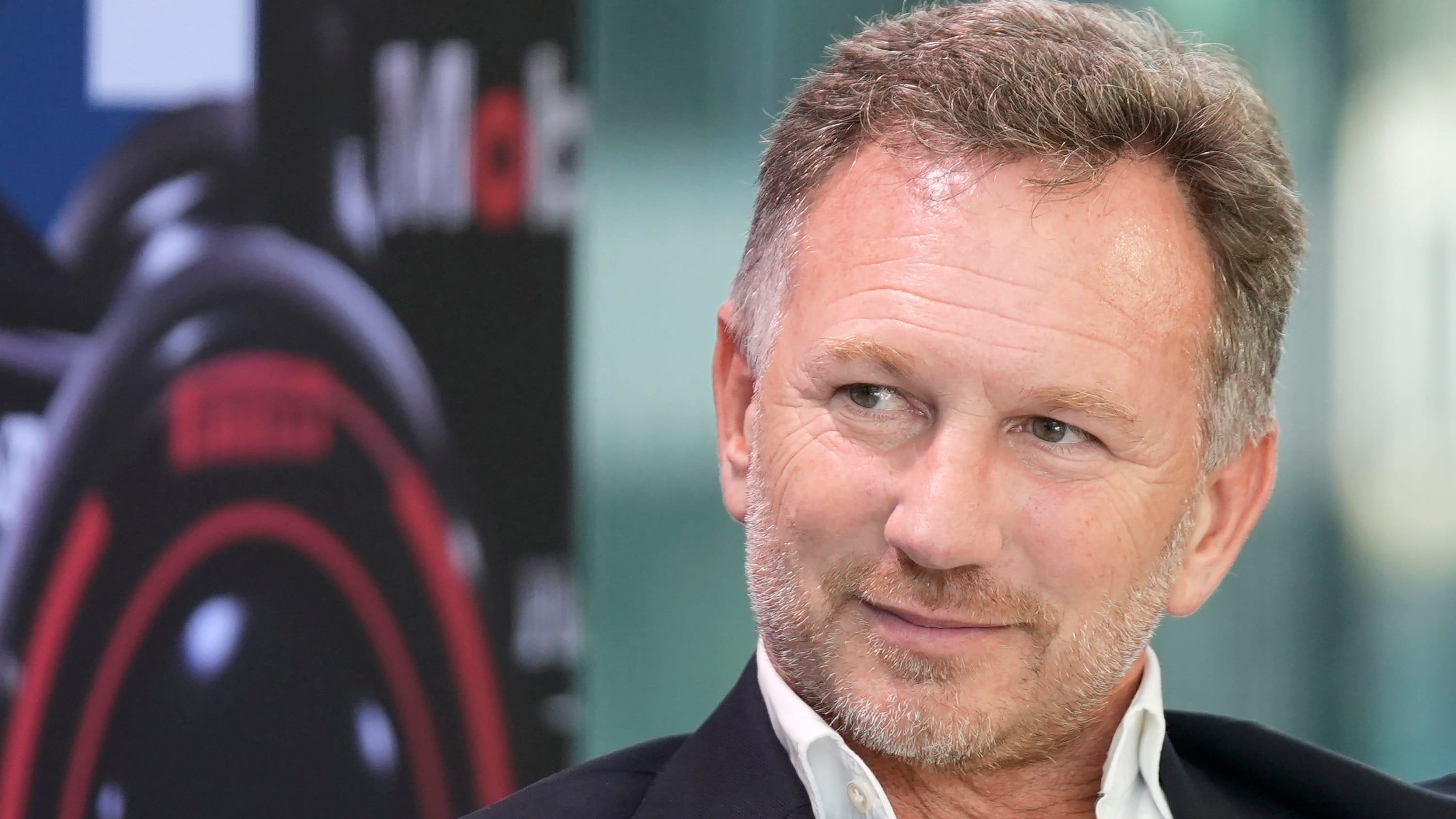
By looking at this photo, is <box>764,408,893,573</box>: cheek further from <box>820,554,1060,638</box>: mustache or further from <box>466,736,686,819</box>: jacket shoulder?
<box>466,736,686,819</box>: jacket shoulder

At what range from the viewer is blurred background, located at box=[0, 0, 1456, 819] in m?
2.37

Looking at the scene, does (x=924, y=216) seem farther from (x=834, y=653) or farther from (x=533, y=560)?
(x=533, y=560)

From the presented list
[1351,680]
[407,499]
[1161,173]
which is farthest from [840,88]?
[1351,680]

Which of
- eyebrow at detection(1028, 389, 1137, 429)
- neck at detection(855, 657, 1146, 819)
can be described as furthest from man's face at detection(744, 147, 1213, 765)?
neck at detection(855, 657, 1146, 819)

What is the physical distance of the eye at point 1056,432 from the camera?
1.57 m

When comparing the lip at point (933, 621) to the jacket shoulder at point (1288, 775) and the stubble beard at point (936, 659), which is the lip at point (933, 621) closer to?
the stubble beard at point (936, 659)

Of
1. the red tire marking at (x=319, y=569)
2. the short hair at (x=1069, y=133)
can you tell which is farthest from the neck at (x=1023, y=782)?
the red tire marking at (x=319, y=569)

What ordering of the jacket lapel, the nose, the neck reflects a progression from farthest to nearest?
the neck → the jacket lapel → the nose

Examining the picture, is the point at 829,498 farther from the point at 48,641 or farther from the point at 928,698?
the point at 48,641

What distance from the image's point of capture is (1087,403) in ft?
5.08

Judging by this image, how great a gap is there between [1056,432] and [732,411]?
373 millimetres

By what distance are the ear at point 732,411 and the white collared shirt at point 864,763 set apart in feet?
0.54

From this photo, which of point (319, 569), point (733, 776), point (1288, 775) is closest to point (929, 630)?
point (733, 776)

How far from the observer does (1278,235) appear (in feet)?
5.71
